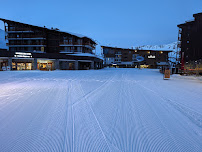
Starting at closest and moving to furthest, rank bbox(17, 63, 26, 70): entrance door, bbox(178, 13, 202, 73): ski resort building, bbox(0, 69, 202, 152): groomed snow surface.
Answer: bbox(0, 69, 202, 152): groomed snow surface
bbox(178, 13, 202, 73): ski resort building
bbox(17, 63, 26, 70): entrance door

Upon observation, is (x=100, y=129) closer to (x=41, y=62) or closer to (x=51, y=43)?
(x=41, y=62)

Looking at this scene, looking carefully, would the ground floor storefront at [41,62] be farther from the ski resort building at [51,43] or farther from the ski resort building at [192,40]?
the ski resort building at [192,40]

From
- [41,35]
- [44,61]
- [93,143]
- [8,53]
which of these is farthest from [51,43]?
[93,143]

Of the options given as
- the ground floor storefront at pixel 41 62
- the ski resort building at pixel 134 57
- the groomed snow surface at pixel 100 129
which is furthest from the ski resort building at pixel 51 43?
the groomed snow surface at pixel 100 129

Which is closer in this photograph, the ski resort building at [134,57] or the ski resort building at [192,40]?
the ski resort building at [192,40]

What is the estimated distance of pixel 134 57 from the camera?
245ft

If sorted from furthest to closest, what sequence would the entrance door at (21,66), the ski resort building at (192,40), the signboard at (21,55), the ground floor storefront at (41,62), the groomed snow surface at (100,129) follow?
the entrance door at (21,66)
the signboard at (21,55)
the ground floor storefront at (41,62)
the ski resort building at (192,40)
the groomed snow surface at (100,129)

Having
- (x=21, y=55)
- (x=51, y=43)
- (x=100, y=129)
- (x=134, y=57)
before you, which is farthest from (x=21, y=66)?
(x=134, y=57)

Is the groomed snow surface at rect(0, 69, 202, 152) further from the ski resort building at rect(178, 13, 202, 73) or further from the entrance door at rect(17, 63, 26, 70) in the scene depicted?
the entrance door at rect(17, 63, 26, 70)

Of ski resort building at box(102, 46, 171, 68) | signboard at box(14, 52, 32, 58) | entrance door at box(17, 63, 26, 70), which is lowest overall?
entrance door at box(17, 63, 26, 70)

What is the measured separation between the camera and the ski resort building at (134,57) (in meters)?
73.2

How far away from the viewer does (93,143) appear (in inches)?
111

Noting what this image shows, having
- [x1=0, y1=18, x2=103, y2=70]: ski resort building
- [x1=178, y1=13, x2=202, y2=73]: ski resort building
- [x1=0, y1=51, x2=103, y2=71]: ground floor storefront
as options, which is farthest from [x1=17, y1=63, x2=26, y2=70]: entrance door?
[x1=178, y1=13, x2=202, y2=73]: ski resort building

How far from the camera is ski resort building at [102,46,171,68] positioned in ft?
240
